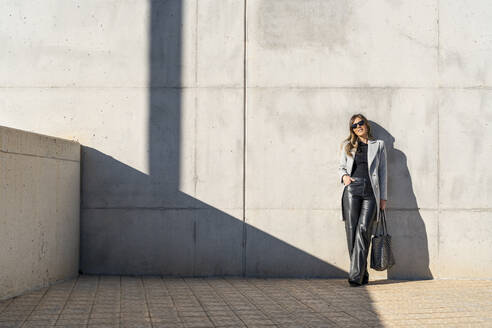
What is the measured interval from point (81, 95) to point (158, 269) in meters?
2.43

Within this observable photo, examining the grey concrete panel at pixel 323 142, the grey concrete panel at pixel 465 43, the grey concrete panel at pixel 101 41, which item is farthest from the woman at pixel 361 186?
the grey concrete panel at pixel 101 41

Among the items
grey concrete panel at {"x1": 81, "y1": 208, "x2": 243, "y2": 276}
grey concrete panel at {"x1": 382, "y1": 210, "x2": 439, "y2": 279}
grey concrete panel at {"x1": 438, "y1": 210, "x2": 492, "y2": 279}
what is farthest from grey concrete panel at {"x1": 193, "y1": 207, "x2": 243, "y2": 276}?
grey concrete panel at {"x1": 438, "y1": 210, "x2": 492, "y2": 279}

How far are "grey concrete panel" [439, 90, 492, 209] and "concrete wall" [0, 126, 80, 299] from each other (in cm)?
461

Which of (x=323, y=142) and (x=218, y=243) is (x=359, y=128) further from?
(x=218, y=243)

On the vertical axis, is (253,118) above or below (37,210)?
above

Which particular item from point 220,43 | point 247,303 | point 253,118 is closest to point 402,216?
point 253,118

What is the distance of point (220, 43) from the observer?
810 centimetres

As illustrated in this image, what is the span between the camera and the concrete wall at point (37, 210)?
6207 mm

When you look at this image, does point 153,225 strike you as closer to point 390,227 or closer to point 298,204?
point 298,204

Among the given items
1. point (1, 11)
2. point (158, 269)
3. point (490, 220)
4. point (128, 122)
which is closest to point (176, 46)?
point (128, 122)

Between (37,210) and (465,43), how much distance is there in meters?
5.56

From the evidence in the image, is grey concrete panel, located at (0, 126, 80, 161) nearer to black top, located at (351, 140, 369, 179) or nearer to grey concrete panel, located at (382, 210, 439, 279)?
black top, located at (351, 140, 369, 179)

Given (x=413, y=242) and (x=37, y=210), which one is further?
(x=413, y=242)

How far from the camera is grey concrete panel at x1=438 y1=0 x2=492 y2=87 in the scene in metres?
8.02
